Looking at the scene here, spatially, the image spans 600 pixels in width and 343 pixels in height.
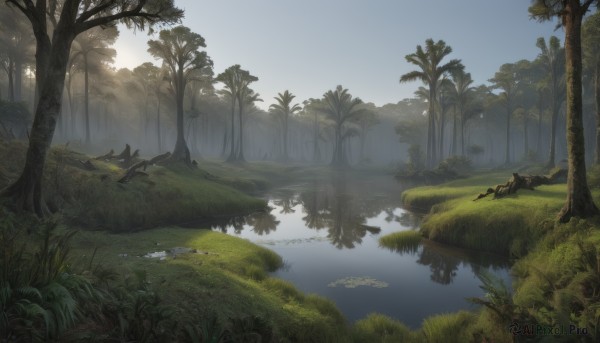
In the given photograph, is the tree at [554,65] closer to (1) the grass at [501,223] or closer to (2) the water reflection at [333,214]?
(2) the water reflection at [333,214]

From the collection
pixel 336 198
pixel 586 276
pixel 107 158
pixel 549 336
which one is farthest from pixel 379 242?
pixel 107 158

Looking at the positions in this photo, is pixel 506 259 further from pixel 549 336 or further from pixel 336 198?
pixel 336 198

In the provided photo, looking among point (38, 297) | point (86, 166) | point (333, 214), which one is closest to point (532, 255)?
point (38, 297)

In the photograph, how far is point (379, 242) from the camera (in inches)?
662

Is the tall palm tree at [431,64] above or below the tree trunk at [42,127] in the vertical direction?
above

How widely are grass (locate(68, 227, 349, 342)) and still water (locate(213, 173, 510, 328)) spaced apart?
150cm

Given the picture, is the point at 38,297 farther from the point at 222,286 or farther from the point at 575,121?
the point at 575,121

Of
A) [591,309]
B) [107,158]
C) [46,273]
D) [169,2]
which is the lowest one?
[591,309]

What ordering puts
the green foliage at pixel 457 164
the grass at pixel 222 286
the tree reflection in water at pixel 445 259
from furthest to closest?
the green foliage at pixel 457 164 < the tree reflection in water at pixel 445 259 < the grass at pixel 222 286

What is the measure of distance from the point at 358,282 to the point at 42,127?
11564 mm

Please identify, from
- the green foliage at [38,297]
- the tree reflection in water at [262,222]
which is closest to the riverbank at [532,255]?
the tree reflection in water at [262,222]

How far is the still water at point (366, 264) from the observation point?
10.3 meters

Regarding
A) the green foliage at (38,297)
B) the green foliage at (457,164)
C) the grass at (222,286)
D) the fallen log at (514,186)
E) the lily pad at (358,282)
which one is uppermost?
the green foliage at (457,164)

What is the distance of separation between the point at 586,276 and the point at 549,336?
2193mm
